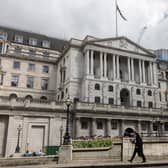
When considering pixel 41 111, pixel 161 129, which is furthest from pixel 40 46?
pixel 161 129

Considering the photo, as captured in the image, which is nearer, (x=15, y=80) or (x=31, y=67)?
(x=15, y=80)

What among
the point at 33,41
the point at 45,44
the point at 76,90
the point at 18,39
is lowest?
the point at 76,90

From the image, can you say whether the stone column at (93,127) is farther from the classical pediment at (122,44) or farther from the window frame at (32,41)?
the window frame at (32,41)

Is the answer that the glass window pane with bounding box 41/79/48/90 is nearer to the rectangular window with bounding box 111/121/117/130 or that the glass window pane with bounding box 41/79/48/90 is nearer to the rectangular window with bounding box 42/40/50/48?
the rectangular window with bounding box 42/40/50/48

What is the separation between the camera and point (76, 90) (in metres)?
42.6

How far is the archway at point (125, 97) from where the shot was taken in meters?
44.6

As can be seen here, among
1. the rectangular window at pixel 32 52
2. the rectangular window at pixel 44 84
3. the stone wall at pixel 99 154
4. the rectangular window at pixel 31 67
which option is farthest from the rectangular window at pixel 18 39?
the stone wall at pixel 99 154

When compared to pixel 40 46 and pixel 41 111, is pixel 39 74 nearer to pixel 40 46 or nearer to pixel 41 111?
pixel 40 46

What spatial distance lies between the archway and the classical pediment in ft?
33.2

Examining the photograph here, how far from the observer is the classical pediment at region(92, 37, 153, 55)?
45625 mm

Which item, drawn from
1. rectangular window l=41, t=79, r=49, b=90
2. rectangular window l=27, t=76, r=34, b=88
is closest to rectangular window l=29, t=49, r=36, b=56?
rectangular window l=27, t=76, r=34, b=88

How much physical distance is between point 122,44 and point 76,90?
1579cm

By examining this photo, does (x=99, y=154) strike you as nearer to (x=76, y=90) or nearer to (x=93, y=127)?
(x=93, y=127)

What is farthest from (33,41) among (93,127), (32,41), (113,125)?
(113,125)
